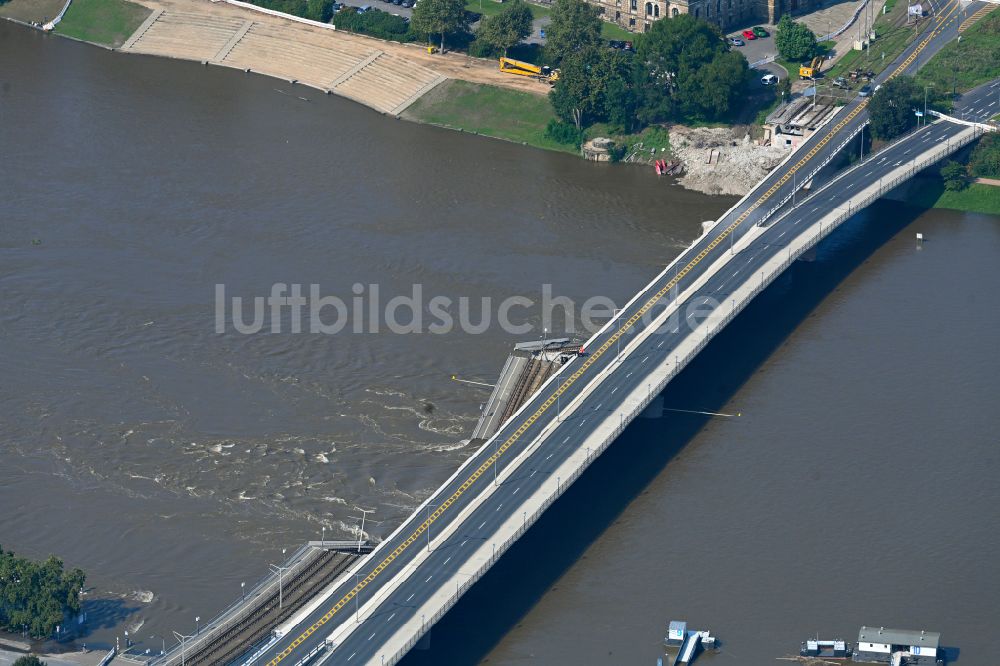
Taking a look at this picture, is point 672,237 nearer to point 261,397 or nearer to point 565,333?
point 565,333

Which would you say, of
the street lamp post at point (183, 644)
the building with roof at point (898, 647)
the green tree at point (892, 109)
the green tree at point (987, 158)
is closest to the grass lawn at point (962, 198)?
the green tree at point (987, 158)

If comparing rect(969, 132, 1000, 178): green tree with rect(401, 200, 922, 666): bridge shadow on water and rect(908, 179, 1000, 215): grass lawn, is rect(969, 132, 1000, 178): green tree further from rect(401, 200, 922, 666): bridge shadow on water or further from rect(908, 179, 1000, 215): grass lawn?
rect(401, 200, 922, 666): bridge shadow on water

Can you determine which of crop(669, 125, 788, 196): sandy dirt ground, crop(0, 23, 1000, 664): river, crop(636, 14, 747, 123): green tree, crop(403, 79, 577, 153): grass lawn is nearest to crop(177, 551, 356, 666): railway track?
crop(0, 23, 1000, 664): river

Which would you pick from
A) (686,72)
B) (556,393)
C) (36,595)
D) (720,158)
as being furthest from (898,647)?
(686,72)

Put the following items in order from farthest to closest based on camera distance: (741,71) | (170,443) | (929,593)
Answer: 1. (741,71)
2. (170,443)
3. (929,593)

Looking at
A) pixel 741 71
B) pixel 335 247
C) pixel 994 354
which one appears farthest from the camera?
pixel 741 71

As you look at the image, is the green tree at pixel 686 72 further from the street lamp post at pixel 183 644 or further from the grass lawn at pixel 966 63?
the street lamp post at pixel 183 644

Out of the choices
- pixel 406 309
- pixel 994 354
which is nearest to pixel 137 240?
pixel 406 309

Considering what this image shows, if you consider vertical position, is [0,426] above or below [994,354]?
below
